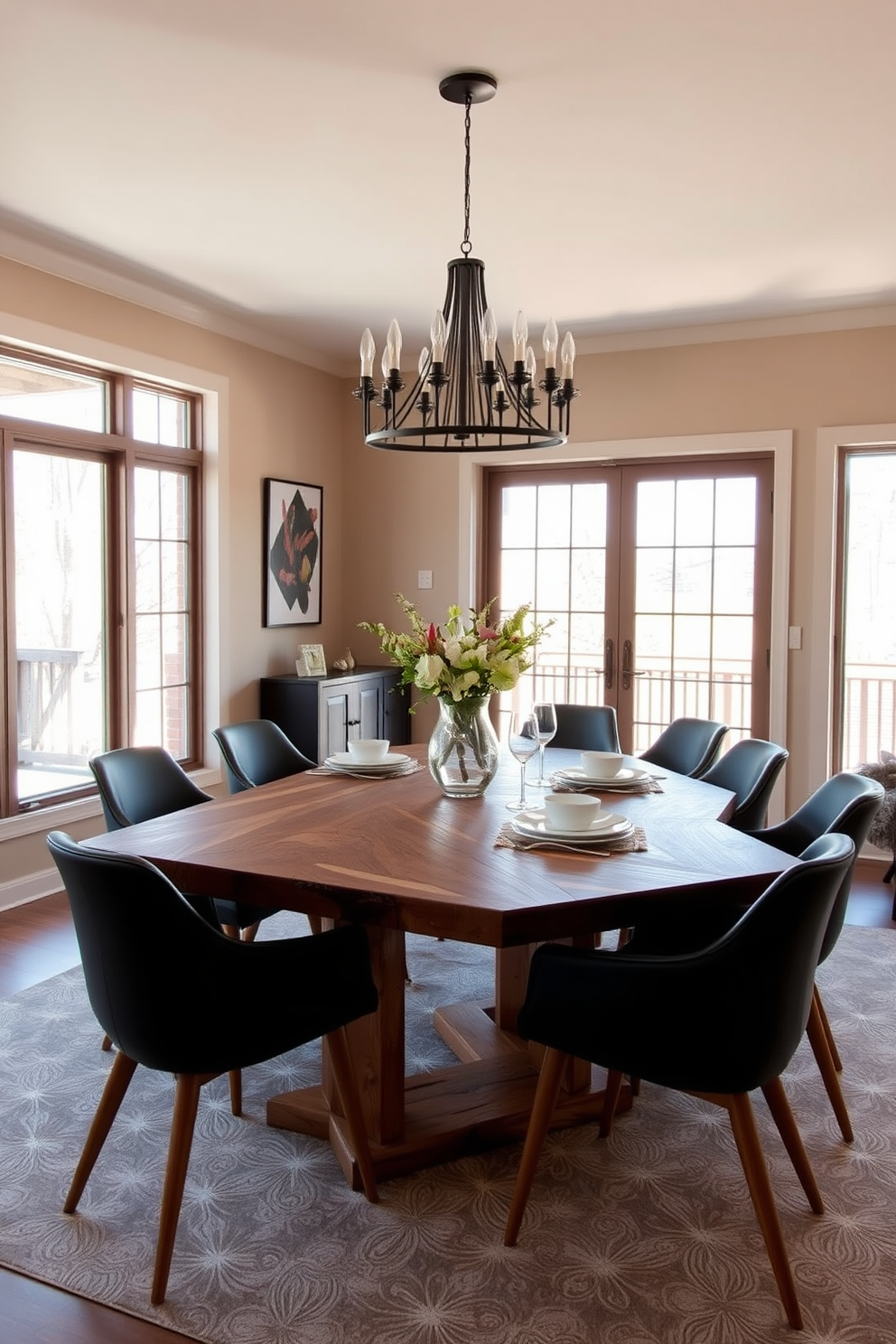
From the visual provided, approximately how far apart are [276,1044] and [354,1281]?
465mm

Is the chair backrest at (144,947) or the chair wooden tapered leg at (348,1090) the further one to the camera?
the chair wooden tapered leg at (348,1090)

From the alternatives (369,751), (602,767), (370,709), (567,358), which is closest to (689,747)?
(602,767)

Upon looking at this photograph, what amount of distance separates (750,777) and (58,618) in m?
2.98

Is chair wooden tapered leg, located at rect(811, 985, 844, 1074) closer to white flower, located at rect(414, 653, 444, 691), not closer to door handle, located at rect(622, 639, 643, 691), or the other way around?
white flower, located at rect(414, 653, 444, 691)

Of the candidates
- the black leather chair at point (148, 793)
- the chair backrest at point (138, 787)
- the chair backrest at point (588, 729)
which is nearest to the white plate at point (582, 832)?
the black leather chair at point (148, 793)

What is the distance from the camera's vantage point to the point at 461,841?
2.32 m

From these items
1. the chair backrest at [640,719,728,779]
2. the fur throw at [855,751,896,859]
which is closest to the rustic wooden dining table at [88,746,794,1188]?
the chair backrest at [640,719,728,779]

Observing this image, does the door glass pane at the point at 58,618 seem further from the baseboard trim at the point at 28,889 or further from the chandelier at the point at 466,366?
the chandelier at the point at 466,366

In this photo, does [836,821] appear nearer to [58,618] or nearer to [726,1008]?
[726,1008]

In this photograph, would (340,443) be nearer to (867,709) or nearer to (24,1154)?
(867,709)

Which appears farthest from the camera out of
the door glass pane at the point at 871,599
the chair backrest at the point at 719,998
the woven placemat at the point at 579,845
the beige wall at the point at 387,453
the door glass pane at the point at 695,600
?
the door glass pane at the point at 695,600

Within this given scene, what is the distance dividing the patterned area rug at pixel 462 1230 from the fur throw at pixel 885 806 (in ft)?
5.39

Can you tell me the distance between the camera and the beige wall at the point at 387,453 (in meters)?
4.61

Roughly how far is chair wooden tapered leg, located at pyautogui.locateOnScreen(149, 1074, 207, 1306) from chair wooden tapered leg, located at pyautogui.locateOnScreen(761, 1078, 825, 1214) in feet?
3.56
